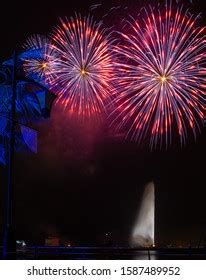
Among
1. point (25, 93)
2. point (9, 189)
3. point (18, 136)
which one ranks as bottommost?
point (9, 189)

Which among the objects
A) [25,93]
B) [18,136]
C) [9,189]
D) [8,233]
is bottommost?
[8,233]

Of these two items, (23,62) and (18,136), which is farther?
(18,136)
